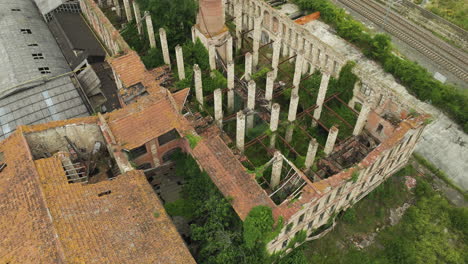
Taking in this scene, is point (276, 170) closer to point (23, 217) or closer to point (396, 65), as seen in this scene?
point (23, 217)

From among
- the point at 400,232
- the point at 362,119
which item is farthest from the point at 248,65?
the point at 400,232

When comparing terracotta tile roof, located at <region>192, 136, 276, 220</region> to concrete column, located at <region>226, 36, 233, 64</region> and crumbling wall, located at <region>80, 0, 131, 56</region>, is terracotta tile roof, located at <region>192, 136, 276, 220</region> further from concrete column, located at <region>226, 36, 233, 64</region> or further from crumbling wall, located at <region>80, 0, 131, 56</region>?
crumbling wall, located at <region>80, 0, 131, 56</region>

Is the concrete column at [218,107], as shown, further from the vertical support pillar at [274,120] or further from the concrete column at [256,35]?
the concrete column at [256,35]

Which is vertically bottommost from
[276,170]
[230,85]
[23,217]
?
[276,170]

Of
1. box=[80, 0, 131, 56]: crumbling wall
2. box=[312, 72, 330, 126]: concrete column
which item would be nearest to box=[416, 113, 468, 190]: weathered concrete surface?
box=[312, 72, 330, 126]: concrete column

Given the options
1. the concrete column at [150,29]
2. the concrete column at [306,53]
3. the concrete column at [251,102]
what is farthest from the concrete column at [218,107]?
the concrete column at [150,29]

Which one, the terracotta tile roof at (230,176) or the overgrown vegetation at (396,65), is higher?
the terracotta tile roof at (230,176)
